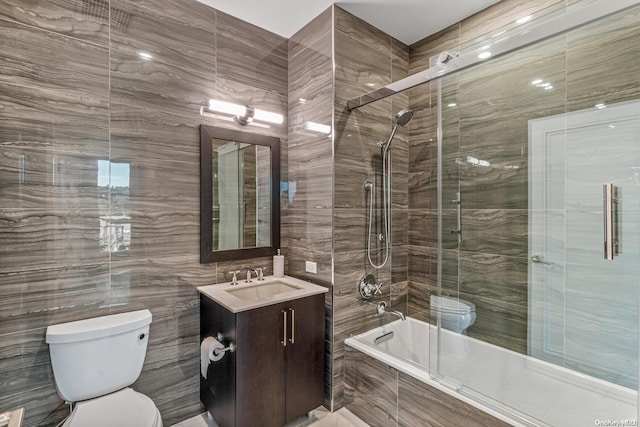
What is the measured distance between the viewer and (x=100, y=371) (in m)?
1.61

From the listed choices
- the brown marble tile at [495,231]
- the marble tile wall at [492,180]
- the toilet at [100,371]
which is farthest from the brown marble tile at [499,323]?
the toilet at [100,371]

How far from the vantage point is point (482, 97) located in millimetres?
2129

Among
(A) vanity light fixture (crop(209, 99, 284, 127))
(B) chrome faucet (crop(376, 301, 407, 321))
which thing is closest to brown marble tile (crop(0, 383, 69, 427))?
(A) vanity light fixture (crop(209, 99, 284, 127))

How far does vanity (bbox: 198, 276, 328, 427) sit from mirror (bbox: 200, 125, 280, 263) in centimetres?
33

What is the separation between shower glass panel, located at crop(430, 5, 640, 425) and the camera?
1.59 metres

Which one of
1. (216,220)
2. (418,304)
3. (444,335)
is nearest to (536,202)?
(444,335)

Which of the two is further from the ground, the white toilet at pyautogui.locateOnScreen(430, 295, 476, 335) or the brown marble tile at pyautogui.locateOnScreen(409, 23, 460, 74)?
the brown marble tile at pyautogui.locateOnScreen(409, 23, 460, 74)

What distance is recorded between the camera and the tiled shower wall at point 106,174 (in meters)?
1.59

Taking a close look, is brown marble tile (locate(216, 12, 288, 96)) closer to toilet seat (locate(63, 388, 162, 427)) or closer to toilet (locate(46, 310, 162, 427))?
toilet (locate(46, 310, 162, 427))

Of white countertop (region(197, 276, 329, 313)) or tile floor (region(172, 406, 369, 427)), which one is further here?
tile floor (region(172, 406, 369, 427))

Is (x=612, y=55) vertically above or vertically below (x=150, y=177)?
above

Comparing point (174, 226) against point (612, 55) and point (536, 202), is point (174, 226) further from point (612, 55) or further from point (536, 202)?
point (612, 55)

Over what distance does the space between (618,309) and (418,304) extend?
4.35ft

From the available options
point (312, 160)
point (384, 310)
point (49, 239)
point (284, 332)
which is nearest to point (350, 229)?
point (312, 160)
